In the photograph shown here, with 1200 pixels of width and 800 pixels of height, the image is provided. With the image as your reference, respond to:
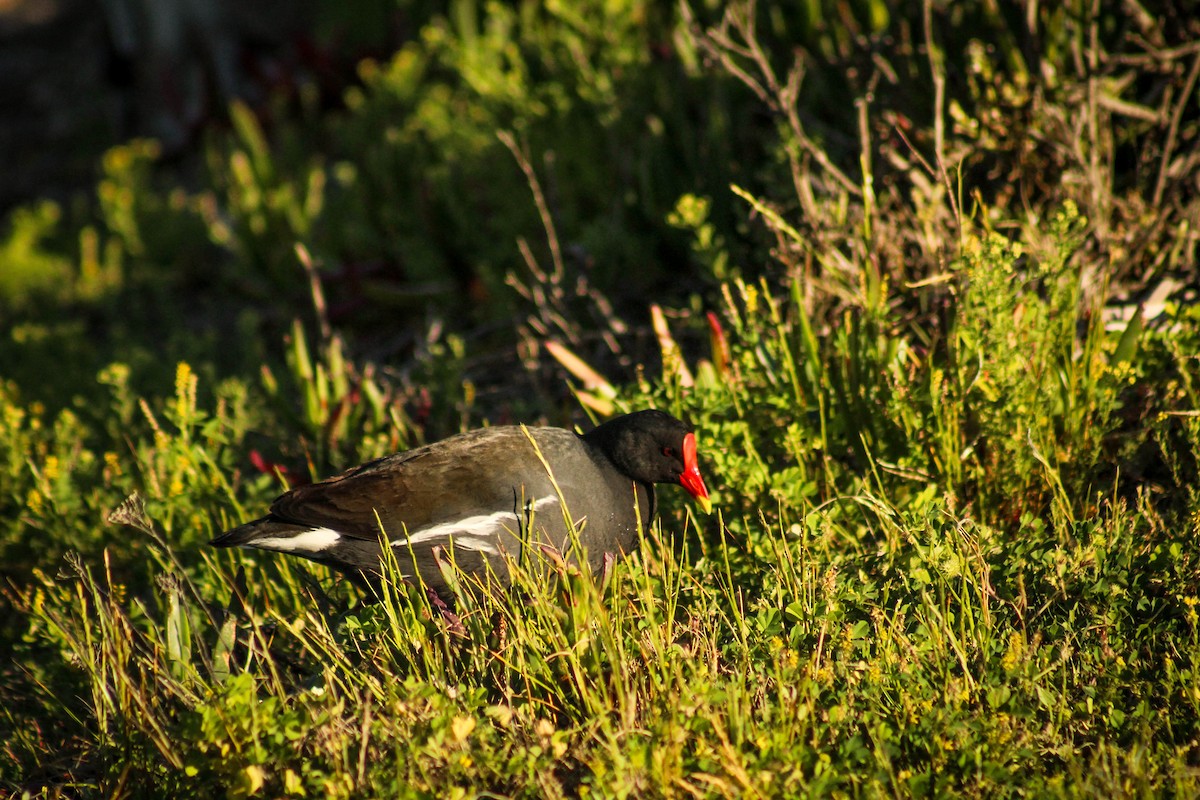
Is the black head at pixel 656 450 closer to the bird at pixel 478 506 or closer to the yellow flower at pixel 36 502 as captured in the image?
the bird at pixel 478 506

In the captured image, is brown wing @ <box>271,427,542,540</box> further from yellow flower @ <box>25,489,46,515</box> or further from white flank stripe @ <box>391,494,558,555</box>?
yellow flower @ <box>25,489,46,515</box>

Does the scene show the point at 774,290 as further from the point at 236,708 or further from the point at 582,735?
the point at 236,708

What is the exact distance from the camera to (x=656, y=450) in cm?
354

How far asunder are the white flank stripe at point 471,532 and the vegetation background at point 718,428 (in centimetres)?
19

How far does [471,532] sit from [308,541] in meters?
0.51

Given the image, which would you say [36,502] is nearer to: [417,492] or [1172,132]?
[417,492]

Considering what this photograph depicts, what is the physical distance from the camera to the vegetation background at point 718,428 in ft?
8.80

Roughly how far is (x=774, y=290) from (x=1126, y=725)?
2.51 meters

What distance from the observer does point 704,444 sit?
363cm

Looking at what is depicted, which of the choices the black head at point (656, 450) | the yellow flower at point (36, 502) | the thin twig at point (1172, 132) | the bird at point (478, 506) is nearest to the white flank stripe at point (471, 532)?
the bird at point (478, 506)

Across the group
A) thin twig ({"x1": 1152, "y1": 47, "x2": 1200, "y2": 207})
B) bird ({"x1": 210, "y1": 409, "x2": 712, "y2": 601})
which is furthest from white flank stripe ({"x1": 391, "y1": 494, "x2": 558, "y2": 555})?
thin twig ({"x1": 1152, "y1": 47, "x2": 1200, "y2": 207})

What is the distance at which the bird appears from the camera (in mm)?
3365

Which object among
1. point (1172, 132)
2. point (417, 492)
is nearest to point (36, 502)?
point (417, 492)

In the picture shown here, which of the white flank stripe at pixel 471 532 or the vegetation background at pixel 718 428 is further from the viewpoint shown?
the white flank stripe at pixel 471 532
